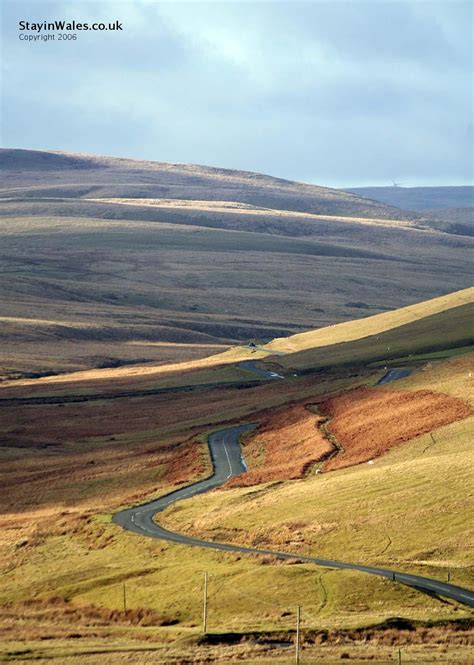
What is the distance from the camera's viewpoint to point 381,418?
8212 centimetres

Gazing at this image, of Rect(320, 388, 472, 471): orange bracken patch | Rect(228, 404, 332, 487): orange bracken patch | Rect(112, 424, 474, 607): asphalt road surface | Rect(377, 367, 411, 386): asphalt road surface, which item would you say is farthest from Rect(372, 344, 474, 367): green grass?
Rect(112, 424, 474, 607): asphalt road surface

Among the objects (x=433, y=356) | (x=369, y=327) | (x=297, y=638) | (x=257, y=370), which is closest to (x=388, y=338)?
(x=257, y=370)

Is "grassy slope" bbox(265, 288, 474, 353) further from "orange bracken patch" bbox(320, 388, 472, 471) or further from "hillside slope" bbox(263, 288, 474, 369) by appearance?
"orange bracken patch" bbox(320, 388, 472, 471)

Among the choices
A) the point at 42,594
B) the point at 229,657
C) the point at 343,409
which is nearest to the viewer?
the point at 229,657

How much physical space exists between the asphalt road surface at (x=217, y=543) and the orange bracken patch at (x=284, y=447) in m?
1.51

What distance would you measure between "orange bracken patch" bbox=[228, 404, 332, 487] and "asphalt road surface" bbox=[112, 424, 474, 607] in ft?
4.95

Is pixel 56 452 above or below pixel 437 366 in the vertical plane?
below

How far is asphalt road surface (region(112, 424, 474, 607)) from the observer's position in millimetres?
43688

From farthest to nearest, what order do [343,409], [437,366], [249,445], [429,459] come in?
[437,366] → [343,409] → [249,445] → [429,459]

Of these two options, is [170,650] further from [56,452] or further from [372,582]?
[56,452]

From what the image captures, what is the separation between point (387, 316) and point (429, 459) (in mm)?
102321

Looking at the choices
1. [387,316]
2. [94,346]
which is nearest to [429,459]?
[387,316]

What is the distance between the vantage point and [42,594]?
163 feet

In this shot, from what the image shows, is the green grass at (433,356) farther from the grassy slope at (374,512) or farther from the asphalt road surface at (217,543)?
the grassy slope at (374,512)
